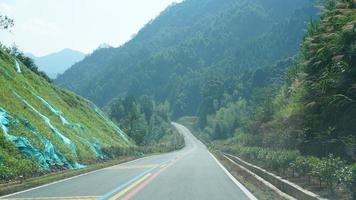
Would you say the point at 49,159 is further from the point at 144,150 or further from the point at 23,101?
the point at 144,150

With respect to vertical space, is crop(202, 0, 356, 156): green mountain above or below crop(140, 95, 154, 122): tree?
below

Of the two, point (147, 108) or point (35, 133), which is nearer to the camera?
point (35, 133)

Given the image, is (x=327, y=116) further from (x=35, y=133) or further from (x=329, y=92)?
(x=35, y=133)

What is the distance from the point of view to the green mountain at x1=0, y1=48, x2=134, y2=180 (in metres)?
23.5

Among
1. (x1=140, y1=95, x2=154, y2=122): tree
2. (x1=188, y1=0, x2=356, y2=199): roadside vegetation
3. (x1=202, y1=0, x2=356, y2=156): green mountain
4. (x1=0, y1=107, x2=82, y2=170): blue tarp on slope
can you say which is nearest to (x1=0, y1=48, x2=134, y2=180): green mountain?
(x1=0, y1=107, x2=82, y2=170): blue tarp on slope

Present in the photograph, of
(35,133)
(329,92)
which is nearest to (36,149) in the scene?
(35,133)

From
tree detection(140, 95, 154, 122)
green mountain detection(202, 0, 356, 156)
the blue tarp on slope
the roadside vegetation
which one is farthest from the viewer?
tree detection(140, 95, 154, 122)

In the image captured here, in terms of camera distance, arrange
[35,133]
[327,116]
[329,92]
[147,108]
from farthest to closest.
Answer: [147,108] → [35,133] → [327,116] → [329,92]

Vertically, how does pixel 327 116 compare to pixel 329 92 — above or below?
below

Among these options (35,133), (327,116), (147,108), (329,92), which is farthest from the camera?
(147,108)

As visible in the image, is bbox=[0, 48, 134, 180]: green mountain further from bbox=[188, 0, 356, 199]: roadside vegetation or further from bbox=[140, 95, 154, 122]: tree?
bbox=[140, 95, 154, 122]: tree

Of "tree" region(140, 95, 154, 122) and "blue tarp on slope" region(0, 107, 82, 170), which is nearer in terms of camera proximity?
"blue tarp on slope" region(0, 107, 82, 170)

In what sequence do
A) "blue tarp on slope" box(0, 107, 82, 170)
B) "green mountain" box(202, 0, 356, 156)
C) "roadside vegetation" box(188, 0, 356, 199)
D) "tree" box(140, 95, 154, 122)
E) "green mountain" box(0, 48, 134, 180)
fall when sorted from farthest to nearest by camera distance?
"tree" box(140, 95, 154, 122) → "blue tarp on slope" box(0, 107, 82, 170) → "green mountain" box(0, 48, 134, 180) → "green mountain" box(202, 0, 356, 156) → "roadside vegetation" box(188, 0, 356, 199)

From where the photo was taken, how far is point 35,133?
94.2 ft
